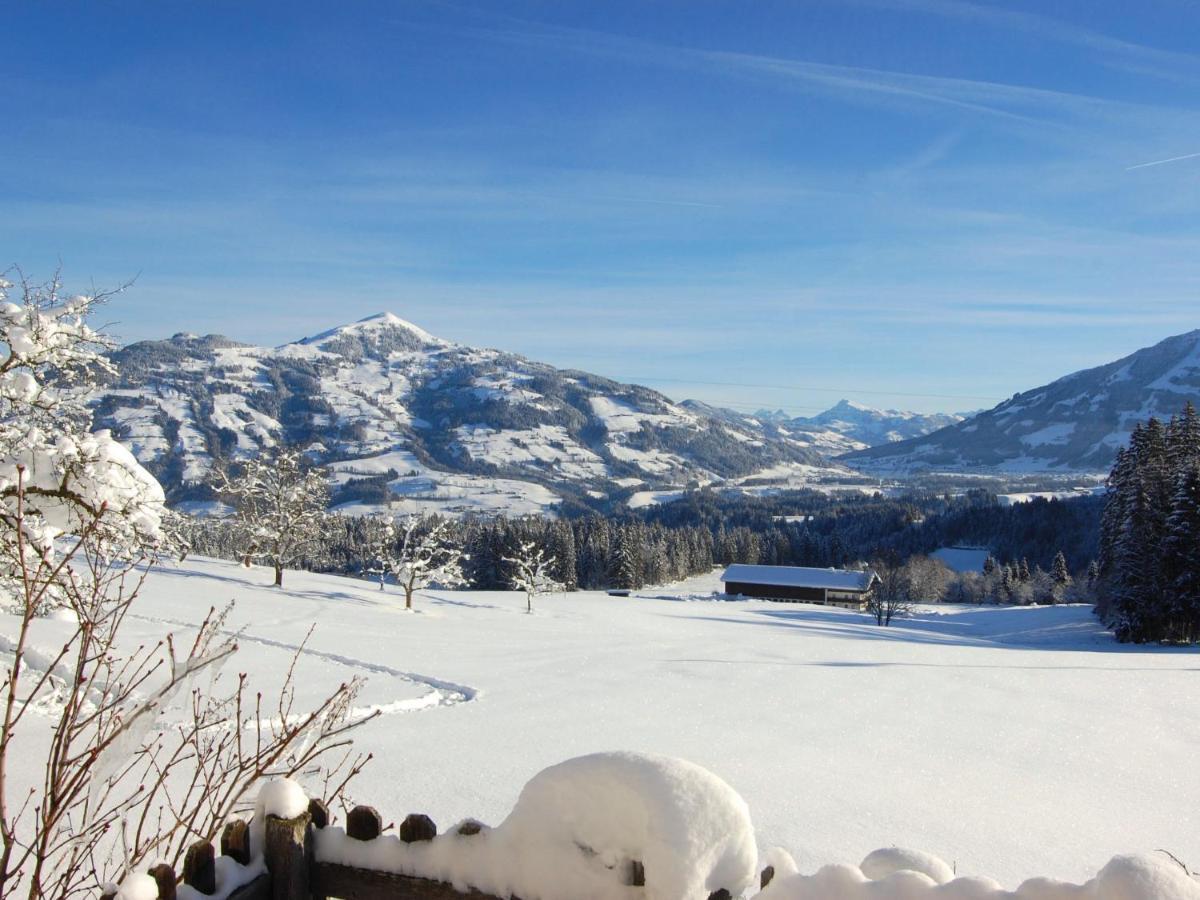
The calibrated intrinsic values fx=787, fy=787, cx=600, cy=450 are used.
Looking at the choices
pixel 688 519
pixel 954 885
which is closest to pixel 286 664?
pixel 954 885

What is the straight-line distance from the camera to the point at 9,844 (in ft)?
6.83

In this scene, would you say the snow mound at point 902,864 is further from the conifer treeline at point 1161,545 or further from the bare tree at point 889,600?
the bare tree at point 889,600

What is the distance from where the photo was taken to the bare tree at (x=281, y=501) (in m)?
33.4

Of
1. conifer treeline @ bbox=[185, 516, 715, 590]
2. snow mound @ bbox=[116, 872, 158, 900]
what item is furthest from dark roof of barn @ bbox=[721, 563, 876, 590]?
snow mound @ bbox=[116, 872, 158, 900]

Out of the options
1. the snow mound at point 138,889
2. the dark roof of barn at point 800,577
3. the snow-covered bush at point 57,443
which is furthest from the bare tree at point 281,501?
the dark roof of barn at point 800,577

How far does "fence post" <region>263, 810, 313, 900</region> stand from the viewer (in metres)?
2.36

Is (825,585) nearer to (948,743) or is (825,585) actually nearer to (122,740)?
(948,743)

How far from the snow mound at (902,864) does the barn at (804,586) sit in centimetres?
8163

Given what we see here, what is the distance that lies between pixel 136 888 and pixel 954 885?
2.03m

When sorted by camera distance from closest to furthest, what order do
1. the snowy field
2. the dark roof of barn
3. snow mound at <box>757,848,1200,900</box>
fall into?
snow mound at <box>757,848,1200,900</box>, the snowy field, the dark roof of barn

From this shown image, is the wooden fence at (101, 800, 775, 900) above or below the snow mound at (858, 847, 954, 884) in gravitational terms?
below

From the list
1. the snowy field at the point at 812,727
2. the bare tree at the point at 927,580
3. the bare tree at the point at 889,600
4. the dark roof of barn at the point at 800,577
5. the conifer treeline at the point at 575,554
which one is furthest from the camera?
→ the conifer treeline at the point at 575,554

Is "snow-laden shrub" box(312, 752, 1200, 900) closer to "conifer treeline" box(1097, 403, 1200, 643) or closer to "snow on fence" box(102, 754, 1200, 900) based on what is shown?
"snow on fence" box(102, 754, 1200, 900)

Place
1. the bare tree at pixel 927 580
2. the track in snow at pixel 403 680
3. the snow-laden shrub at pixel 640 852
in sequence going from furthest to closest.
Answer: the bare tree at pixel 927 580, the track in snow at pixel 403 680, the snow-laden shrub at pixel 640 852
